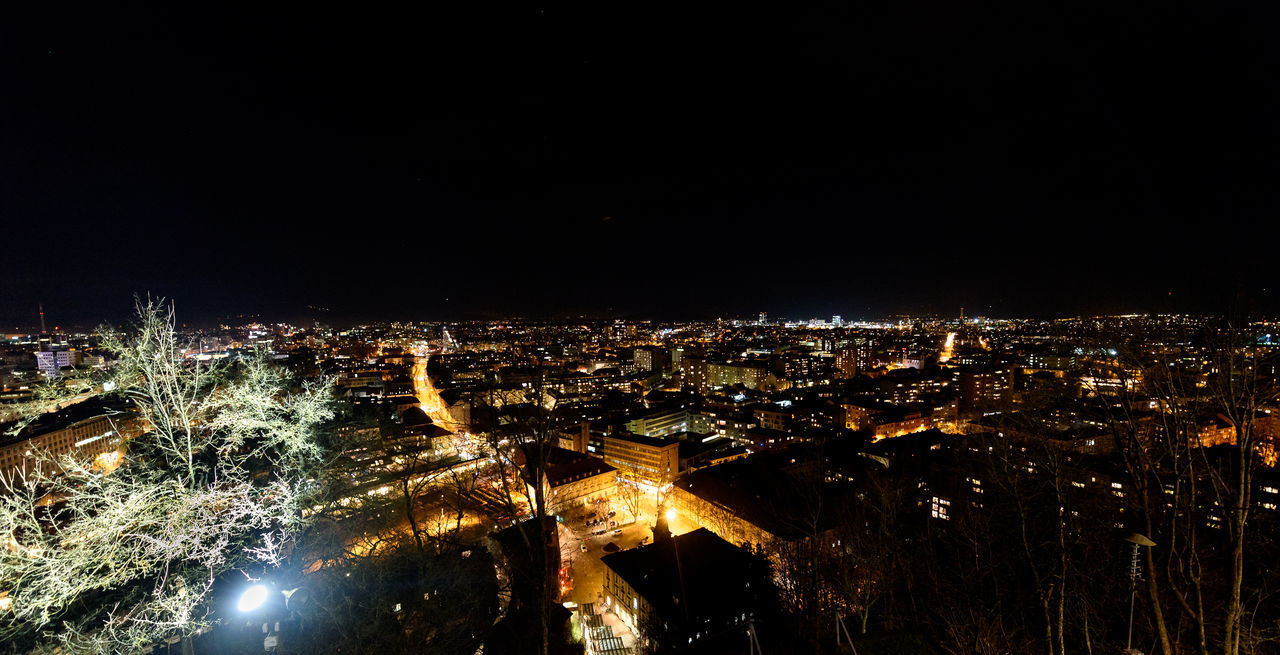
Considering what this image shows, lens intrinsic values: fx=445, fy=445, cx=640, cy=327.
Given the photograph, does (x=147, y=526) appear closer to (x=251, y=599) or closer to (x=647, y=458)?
(x=251, y=599)

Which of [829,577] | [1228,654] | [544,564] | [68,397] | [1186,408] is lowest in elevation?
[829,577]

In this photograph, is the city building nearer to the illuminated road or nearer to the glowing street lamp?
the illuminated road

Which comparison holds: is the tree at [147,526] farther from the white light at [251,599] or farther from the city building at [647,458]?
the city building at [647,458]

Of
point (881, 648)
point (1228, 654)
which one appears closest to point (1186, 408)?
point (1228, 654)

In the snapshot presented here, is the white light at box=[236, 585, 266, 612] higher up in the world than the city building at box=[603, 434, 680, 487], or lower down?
higher up

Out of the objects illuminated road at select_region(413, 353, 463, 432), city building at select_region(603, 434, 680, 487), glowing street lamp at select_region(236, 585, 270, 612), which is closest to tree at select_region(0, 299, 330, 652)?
glowing street lamp at select_region(236, 585, 270, 612)

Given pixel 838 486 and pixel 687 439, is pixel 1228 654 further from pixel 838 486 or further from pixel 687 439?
pixel 687 439
